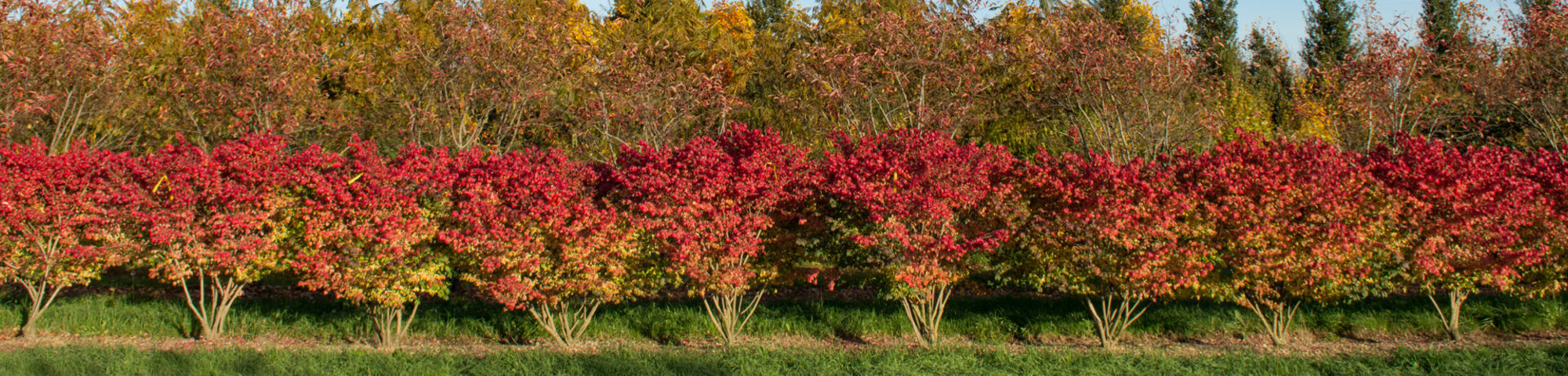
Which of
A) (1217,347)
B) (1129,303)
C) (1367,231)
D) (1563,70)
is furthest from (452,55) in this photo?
(1563,70)

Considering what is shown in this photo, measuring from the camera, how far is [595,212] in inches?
310

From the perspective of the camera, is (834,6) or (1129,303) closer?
(1129,303)

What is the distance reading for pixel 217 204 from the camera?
792 centimetres

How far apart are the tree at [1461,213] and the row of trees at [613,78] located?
3.13m

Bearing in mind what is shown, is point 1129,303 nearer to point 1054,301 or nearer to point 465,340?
point 1054,301

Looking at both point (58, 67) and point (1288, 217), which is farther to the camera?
point (58, 67)

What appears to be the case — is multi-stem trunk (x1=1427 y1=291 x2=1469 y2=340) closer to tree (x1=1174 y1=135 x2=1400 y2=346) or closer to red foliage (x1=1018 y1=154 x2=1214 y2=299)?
tree (x1=1174 y1=135 x2=1400 y2=346)

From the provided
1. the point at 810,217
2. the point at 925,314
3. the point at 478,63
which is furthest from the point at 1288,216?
the point at 478,63

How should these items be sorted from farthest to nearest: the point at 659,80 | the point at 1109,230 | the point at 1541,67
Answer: the point at 659,80 → the point at 1541,67 → the point at 1109,230

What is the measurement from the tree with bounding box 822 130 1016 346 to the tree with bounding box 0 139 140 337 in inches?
228

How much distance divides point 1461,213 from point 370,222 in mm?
9005

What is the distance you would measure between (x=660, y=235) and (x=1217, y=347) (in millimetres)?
4942

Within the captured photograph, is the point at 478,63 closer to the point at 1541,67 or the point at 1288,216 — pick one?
the point at 1288,216

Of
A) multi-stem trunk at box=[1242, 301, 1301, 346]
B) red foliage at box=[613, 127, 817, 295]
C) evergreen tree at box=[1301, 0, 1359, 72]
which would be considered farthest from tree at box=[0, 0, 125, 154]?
evergreen tree at box=[1301, 0, 1359, 72]
